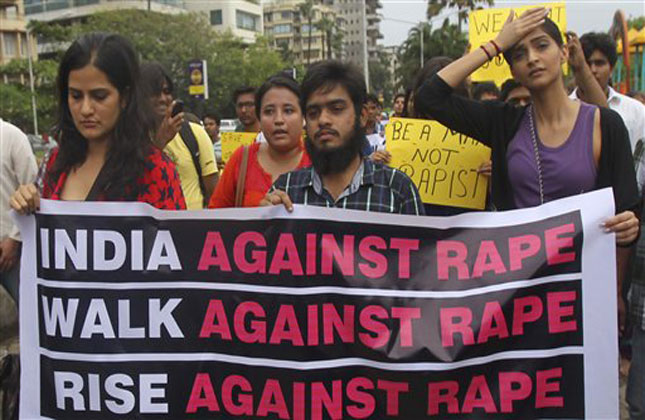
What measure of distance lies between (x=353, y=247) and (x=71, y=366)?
1.11m

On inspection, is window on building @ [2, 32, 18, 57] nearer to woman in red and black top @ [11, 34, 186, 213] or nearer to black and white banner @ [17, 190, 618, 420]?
woman in red and black top @ [11, 34, 186, 213]

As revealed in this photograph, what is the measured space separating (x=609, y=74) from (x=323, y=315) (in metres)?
2.85

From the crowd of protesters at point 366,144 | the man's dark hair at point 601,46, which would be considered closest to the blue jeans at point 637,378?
the crowd of protesters at point 366,144

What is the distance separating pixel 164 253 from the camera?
7.98 ft

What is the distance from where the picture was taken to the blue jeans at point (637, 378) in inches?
102

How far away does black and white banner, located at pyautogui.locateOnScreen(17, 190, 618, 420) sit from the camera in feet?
7.47

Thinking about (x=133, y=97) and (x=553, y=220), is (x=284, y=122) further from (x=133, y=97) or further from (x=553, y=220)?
(x=553, y=220)

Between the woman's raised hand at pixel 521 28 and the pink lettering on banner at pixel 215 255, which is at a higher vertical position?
the woman's raised hand at pixel 521 28

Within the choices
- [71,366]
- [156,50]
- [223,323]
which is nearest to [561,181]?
[223,323]

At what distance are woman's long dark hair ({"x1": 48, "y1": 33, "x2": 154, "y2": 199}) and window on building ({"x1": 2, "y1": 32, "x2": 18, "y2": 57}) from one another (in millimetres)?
55745

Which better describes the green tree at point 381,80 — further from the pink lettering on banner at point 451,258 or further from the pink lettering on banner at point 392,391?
the pink lettering on banner at point 392,391

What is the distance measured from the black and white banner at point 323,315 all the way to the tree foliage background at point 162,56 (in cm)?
3790

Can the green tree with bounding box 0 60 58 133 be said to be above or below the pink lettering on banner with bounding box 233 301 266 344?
above

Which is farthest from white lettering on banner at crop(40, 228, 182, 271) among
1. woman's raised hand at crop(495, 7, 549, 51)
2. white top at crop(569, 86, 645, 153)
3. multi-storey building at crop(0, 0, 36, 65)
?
multi-storey building at crop(0, 0, 36, 65)
